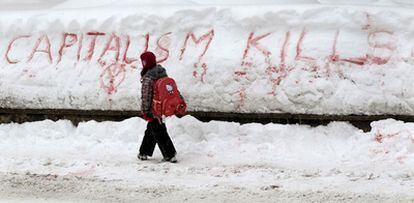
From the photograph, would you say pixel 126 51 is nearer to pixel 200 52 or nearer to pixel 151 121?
pixel 200 52

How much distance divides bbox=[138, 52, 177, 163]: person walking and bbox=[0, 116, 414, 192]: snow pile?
0.68 feet

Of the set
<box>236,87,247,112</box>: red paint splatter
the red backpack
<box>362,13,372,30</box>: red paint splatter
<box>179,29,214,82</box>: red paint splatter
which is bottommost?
<box>236,87,247,112</box>: red paint splatter

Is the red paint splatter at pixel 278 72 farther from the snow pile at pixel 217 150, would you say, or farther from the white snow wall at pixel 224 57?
the snow pile at pixel 217 150

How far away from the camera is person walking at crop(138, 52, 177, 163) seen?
891 cm

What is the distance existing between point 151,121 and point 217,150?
3.33 feet

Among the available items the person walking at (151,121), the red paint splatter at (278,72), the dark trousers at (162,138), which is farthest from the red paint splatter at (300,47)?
the dark trousers at (162,138)

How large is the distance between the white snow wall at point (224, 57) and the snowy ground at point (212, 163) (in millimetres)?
452

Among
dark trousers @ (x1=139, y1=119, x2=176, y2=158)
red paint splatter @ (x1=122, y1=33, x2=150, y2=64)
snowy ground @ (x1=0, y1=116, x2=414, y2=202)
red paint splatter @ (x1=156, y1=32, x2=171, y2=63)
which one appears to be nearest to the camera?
snowy ground @ (x1=0, y1=116, x2=414, y2=202)

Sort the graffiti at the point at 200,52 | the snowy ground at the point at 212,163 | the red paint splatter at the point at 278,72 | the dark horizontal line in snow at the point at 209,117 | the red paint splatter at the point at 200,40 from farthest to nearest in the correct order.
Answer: the red paint splatter at the point at 200,40 → the red paint splatter at the point at 278,72 → the graffiti at the point at 200,52 → the dark horizontal line in snow at the point at 209,117 → the snowy ground at the point at 212,163

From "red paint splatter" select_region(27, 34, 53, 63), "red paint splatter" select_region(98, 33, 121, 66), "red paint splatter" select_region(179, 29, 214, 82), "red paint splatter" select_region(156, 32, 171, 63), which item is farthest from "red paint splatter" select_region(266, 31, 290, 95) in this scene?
"red paint splatter" select_region(27, 34, 53, 63)

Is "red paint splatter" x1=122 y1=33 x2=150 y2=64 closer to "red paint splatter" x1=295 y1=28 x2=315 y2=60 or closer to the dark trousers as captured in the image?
the dark trousers

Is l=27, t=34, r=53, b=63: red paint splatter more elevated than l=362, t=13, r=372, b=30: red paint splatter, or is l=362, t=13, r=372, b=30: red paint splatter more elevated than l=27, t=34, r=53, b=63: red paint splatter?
l=362, t=13, r=372, b=30: red paint splatter

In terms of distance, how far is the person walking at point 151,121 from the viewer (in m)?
8.91

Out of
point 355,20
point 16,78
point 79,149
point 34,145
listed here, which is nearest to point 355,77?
point 355,20
